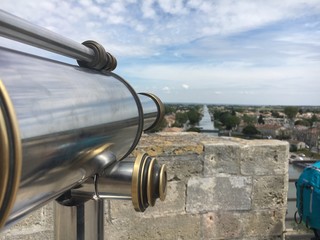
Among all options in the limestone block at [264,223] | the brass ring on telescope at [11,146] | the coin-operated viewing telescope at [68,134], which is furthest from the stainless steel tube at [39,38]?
the limestone block at [264,223]

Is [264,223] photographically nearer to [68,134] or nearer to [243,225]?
[243,225]

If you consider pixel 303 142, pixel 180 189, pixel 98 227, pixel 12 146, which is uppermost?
pixel 12 146

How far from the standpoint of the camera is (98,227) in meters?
0.75

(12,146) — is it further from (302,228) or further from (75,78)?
(302,228)

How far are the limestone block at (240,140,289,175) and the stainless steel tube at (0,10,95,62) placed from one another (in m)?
1.34

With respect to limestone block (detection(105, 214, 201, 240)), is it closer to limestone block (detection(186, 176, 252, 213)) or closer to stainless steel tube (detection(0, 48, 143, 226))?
limestone block (detection(186, 176, 252, 213))

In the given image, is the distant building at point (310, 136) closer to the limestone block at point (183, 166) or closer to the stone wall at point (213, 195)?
the stone wall at point (213, 195)

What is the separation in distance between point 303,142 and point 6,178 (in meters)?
10.1

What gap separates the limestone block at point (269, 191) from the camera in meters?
1.89

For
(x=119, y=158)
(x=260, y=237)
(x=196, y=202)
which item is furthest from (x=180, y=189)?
(x=119, y=158)

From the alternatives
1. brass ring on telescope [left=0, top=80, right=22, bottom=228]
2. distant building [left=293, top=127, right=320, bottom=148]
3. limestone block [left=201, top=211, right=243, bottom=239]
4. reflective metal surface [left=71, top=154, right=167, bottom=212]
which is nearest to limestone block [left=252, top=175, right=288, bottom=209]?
limestone block [left=201, top=211, right=243, bottom=239]

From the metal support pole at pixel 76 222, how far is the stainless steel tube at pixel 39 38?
31cm

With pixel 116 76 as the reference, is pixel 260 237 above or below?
below

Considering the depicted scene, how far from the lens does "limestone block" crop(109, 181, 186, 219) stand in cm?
174
